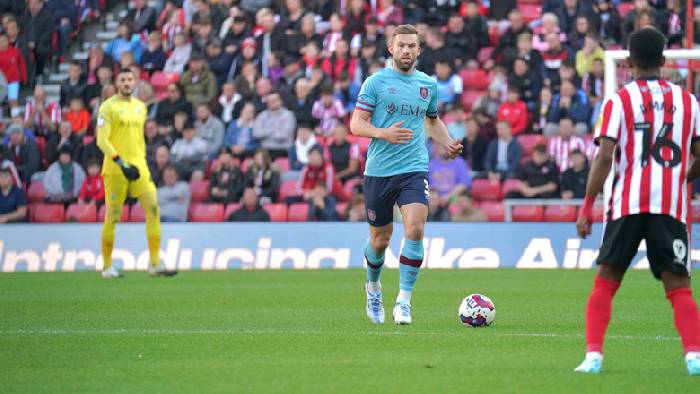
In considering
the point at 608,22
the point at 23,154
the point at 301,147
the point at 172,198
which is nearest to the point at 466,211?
the point at 301,147

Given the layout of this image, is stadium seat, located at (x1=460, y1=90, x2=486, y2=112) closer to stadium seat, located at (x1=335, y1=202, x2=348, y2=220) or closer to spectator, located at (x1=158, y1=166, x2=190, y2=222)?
stadium seat, located at (x1=335, y1=202, x2=348, y2=220)

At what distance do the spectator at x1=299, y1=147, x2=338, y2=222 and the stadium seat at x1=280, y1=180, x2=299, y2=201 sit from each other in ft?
0.81

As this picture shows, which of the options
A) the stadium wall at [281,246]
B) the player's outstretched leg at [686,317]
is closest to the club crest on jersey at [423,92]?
the player's outstretched leg at [686,317]

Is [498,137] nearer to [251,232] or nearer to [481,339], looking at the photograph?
[251,232]

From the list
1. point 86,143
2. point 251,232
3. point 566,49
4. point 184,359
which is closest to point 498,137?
point 566,49

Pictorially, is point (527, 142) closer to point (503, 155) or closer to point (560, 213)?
point (503, 155)

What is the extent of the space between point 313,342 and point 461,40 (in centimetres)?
1507

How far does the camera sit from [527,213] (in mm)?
21531

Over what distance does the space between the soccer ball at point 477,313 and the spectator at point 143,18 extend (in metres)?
17.7

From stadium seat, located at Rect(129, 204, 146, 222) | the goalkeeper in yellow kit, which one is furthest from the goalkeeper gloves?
stadium seat, located at Rect(129, 204, 146, 222)

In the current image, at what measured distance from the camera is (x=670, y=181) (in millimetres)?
7496

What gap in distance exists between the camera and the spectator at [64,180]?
936 inches

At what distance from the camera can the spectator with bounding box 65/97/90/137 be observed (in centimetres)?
2514

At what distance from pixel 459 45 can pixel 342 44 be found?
2129mm
